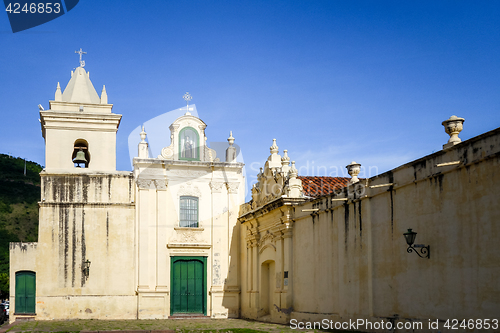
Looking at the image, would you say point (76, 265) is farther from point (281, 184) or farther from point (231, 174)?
point (281, 184)

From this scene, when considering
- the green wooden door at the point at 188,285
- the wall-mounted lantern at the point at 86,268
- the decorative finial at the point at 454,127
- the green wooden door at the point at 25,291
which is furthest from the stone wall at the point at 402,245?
the green wooden door at the point at 25,291

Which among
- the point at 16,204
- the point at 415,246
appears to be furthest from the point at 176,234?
the point at 16,204

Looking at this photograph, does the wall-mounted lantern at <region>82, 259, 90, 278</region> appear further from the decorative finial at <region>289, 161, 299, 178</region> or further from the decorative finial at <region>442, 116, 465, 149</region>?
the decorative finial at <region>442, 116, 465, 149</region>

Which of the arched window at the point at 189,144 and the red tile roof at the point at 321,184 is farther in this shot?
the arched window at the point at 189,144

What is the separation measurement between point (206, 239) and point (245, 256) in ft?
5.50

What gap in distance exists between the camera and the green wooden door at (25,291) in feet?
70.4

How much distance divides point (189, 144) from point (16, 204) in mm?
35290

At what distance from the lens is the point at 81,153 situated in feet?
73.3

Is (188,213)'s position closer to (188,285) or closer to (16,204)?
(188,285)

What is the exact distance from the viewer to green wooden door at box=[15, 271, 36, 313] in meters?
21.5

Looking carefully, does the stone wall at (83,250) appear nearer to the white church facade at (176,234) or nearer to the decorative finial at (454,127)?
the white church facade at (176,234)

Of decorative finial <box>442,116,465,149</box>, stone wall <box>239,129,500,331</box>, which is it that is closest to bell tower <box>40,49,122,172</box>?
stone wall <box>239,129,500,331</box>

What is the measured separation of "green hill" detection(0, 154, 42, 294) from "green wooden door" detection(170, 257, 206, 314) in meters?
25.7

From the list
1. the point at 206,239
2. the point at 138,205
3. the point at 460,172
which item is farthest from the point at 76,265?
the point at 460,172
